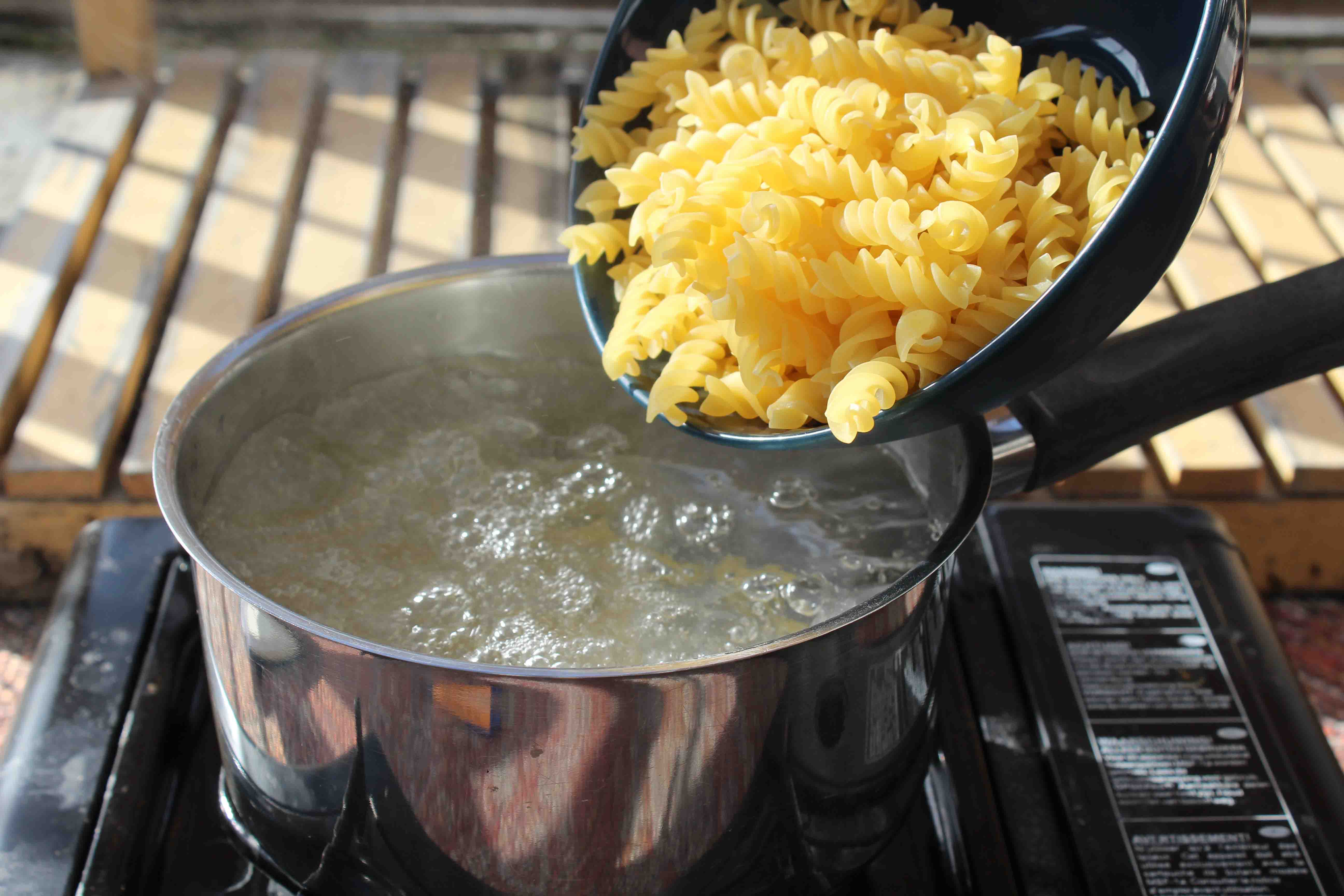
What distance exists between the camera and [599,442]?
80cm

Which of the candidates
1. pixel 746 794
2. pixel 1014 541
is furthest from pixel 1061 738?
pixel 746 794

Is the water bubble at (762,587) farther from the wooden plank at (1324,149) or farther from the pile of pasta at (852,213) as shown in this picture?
the wooden plank at (1324,149)

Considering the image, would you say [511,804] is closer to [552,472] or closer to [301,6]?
[552,472]

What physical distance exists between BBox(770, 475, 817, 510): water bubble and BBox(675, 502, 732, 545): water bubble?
3 cm

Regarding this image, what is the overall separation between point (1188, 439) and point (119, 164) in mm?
1214

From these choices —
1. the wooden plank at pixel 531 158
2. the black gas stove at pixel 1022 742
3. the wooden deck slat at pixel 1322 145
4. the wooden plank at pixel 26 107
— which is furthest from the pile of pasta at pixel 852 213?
the wooden plank at pixel 26 107

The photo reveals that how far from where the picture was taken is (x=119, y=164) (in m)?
1.46

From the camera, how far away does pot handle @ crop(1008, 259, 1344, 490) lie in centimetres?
65

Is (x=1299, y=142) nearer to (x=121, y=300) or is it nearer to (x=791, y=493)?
(x=791, y=493)

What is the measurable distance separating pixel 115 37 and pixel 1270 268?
4.66 ft

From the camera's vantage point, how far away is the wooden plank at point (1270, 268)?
42.4 inches

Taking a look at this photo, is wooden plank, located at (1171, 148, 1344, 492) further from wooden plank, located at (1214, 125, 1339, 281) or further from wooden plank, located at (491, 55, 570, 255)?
wooden plank, located at (491, 55, 570, 255)

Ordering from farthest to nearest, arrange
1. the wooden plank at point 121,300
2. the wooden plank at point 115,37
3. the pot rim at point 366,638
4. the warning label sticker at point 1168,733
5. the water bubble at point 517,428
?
the wooden plank at point 115,37 < the wooden plank at point 121,300 < the water bubble at point 517,428 < the warning label sticker at point 1168,733 < the pot rim at point 366,638

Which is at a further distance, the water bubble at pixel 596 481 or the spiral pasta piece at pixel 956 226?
the water bubble at pixel 596 481
